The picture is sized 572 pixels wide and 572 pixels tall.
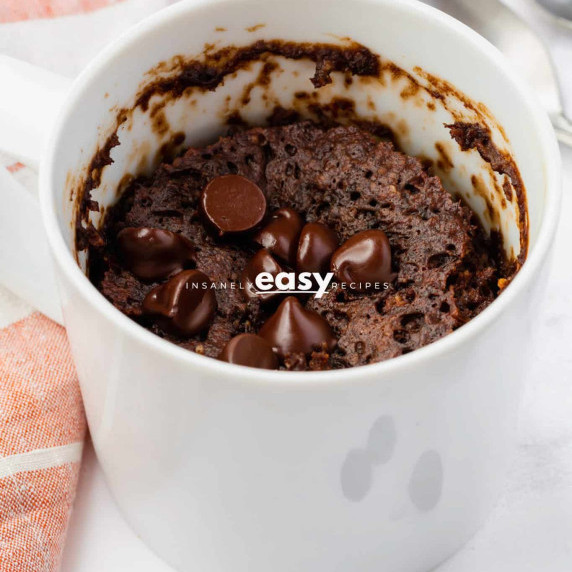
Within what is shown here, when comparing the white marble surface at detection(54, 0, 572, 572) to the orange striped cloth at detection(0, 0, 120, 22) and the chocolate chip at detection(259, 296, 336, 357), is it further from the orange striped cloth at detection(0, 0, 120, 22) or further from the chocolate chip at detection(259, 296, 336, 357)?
the orange striped cloth at detection(0, 0, 120, 22)

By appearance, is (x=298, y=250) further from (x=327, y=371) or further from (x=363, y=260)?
(x=327, y=371)

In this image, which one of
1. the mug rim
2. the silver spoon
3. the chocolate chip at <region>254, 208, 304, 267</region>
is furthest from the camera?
the silver spoon

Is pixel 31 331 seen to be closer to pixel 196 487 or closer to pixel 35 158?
pixel 35 158

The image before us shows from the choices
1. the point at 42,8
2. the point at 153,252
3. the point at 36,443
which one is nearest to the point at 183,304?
the point at 153,252

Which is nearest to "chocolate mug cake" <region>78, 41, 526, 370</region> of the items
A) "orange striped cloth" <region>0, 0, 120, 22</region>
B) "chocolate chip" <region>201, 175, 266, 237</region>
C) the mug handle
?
"chocolate chip" <region>201, 175, 266, 237</region>

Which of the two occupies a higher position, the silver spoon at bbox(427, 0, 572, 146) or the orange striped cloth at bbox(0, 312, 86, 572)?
the silver spoon at bbox(427, 0, 572, 146)

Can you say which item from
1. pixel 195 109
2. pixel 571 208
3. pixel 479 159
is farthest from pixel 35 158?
pixel 571 208
